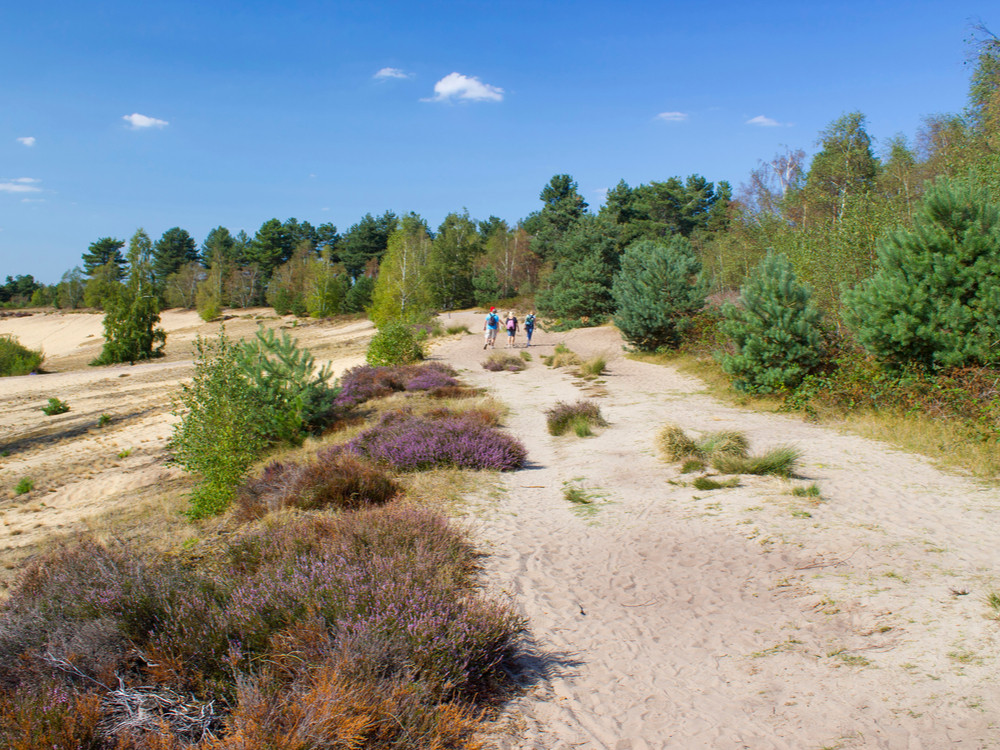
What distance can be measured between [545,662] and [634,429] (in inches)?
320

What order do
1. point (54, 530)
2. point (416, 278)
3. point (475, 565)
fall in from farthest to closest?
1. point (416, 278)
2. point (54, 530)
3. point (475, 565)

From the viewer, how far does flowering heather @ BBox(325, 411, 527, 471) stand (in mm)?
9148

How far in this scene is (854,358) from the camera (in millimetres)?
13273

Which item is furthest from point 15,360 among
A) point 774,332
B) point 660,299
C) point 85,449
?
point 774,332

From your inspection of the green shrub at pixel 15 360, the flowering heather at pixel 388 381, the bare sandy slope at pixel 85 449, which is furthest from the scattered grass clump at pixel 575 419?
the green shrub at pixel 15 360

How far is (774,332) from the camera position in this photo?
13641mm

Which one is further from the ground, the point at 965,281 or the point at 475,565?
the point at 965,281

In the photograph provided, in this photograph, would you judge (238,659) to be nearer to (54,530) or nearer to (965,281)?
(54,530)

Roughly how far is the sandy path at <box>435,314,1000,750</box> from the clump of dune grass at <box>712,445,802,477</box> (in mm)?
257

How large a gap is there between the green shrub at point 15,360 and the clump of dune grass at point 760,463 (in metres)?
34.0

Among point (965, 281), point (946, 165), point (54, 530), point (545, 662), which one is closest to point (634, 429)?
point (965, 281)

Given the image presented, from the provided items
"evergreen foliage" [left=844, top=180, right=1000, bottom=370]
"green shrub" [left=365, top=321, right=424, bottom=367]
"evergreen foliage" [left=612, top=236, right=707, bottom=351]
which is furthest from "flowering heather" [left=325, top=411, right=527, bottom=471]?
"evergreen foliage" [left=612, top=236, right=707, bottom=351]

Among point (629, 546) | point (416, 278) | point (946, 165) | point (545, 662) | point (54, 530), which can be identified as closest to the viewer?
point (545, 662)

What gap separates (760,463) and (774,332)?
20.6 feet
